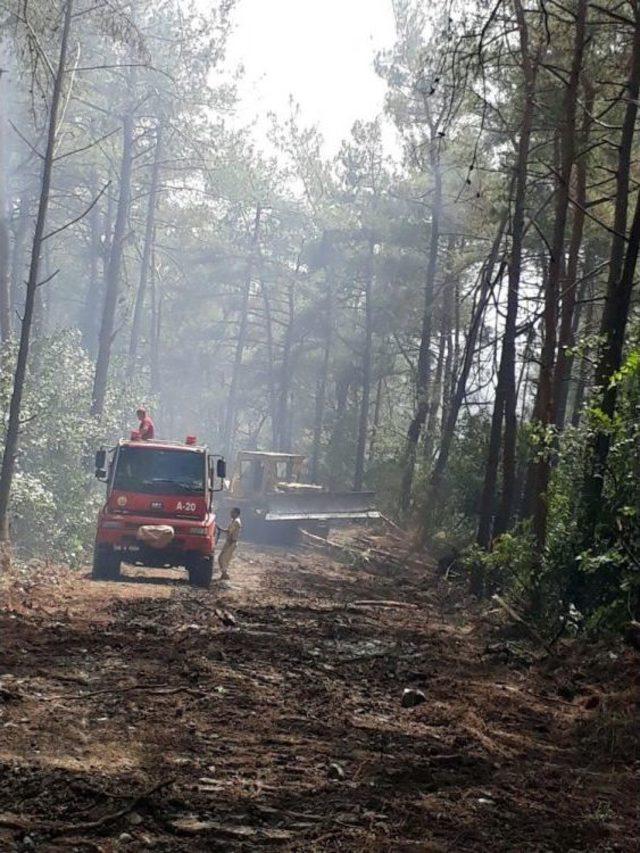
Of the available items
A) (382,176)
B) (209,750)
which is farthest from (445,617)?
(382,176)

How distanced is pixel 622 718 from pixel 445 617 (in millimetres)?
6699

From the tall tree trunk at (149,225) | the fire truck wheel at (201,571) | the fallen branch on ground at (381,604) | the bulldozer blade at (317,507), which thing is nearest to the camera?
the fallen branch on ground at (381,604)

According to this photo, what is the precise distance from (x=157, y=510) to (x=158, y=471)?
704 millimetres

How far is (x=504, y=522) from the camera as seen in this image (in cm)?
1759

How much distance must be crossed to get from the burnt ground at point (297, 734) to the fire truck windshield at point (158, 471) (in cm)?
331

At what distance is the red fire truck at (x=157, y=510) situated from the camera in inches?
604

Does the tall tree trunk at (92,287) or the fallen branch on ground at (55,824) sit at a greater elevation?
the tall tree trunk at (92,287)

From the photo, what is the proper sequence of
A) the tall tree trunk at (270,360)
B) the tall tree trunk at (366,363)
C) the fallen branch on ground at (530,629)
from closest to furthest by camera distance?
the fallen branch on ground at (530,629), the tall tree trunk at (366,363), the tall tree trunk at (270,360)

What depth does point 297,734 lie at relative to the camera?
278 inches

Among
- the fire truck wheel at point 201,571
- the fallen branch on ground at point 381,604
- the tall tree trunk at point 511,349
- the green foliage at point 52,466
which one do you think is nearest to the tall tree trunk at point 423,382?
the green foliage at point 52,466

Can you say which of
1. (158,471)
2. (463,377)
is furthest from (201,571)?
(463,377)

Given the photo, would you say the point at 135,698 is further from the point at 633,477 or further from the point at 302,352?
the point at 302,352

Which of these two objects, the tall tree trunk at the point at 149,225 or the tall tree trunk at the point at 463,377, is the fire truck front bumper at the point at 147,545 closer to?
the tall tree trunk at the point at 463,377

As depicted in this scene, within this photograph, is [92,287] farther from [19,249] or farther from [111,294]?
[111,294]
